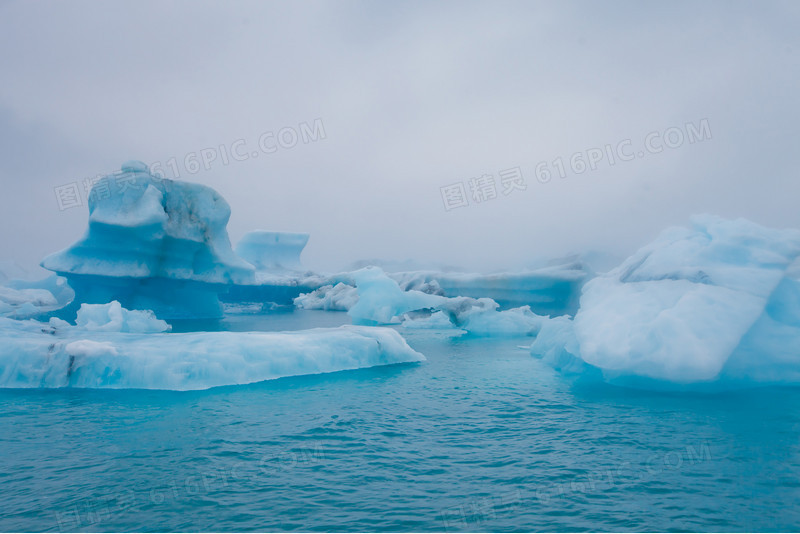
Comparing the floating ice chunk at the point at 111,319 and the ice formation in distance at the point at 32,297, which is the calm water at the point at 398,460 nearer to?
the floating ice chunk at the point at 111,319

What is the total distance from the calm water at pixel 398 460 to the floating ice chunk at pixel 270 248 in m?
39.2

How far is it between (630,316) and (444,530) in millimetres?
7035

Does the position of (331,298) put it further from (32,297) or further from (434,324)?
(32,297)

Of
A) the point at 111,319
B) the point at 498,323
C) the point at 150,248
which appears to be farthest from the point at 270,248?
the point at 498,323

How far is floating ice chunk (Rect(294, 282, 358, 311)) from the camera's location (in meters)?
35.9

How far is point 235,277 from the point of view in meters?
24.7

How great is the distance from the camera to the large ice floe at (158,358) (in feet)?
29.2

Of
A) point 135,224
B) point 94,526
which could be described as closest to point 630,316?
point 94,526

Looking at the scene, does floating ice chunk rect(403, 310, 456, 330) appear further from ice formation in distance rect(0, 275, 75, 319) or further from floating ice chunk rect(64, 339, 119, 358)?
ice formation in distance rect(0, 275, 75, 319)

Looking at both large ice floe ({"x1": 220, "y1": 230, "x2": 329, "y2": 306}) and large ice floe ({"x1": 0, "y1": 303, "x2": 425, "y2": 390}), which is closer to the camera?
large ice floe ({"x1": 0, "y1": 303, "x2": 425, "y2": 390})

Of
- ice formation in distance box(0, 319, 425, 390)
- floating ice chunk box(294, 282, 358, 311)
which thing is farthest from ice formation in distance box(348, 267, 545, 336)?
ice formation in distance box(0, 319, 425, 390)

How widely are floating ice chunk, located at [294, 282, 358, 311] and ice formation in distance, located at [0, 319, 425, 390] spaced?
2450 cm

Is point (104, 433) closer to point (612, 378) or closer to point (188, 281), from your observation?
point (612, 378)

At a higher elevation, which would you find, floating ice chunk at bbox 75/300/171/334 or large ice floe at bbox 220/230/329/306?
large ice floe at bbox 220/230/329/306
